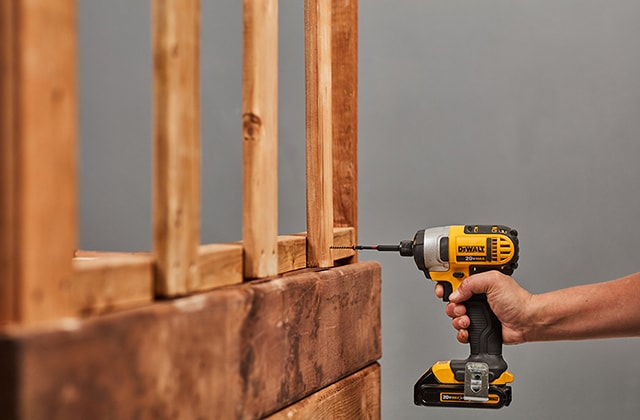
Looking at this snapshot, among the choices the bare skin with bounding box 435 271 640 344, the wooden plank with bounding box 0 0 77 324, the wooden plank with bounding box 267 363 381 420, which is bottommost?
the wooden plank with bounding box 267 363 381 420

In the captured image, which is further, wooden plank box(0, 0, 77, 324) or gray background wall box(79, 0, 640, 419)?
gray background wall box(79, 0, 640, 419)

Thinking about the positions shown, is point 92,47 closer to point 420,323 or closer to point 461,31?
point 461,31

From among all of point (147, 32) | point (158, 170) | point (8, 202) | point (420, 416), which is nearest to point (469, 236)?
point (158, 170)

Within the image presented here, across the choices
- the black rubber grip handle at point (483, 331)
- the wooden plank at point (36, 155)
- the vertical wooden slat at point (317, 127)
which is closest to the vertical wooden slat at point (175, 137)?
the wooden plank at point (36, 155)

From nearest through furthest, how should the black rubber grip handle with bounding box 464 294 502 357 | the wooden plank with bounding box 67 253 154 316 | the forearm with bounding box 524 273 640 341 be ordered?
the wooden plank with bounding box 67 253 154 316 < the forearm with bounding box 524 273 640 341 < the black rubber grip handle with bounding box 464 294 502 357

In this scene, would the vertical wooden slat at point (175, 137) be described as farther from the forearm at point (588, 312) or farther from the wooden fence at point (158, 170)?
the forearm at point (588, 312)

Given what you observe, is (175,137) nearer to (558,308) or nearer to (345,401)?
(345,401)

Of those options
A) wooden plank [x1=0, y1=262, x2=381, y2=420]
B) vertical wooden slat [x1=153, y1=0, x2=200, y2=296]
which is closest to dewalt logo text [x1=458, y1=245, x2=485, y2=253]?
wooden plank [x1=0, y1=262, x2=381, y2=420]

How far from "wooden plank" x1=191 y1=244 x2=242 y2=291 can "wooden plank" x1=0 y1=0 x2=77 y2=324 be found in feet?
1.08

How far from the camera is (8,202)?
818 mm

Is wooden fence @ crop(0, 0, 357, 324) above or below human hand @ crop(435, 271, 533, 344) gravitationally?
above

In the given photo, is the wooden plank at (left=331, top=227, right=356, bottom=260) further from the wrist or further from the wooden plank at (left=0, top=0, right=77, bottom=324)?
the wooden plank at (left=0, top=0, right=77, bottom=324)

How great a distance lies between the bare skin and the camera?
1.79 metres

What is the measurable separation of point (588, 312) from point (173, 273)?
1084 mm
